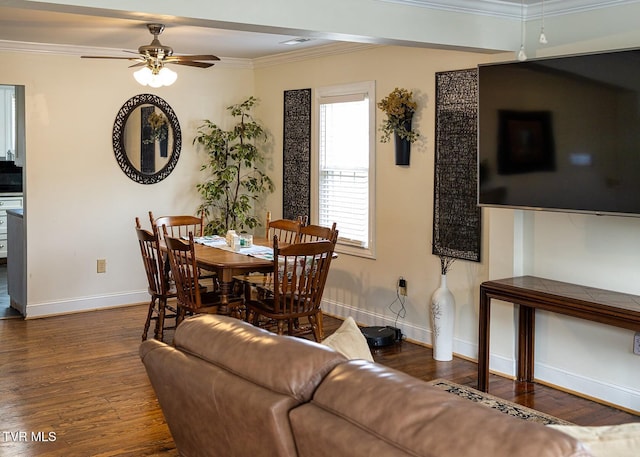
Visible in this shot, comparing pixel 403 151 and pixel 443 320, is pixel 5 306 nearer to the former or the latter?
pixel 403 151

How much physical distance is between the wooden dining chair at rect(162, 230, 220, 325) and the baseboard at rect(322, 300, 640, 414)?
5.21 ft

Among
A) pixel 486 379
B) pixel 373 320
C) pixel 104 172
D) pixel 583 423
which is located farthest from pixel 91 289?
pixel 583 423

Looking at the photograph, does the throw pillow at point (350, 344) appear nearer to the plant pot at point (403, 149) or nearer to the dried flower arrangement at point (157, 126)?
the plant pot at point (403, 149)

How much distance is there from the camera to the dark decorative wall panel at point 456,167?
16.6 ft

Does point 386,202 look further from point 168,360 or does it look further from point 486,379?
point 168,360

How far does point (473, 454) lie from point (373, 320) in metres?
4.70

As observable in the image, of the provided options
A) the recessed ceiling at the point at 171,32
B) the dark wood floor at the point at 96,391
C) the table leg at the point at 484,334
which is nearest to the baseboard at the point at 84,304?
the dark wood floor at the point at 96,391

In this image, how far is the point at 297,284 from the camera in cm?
507

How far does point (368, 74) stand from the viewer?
19.6 ft

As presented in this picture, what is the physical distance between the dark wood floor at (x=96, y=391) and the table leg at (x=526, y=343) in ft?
0.32

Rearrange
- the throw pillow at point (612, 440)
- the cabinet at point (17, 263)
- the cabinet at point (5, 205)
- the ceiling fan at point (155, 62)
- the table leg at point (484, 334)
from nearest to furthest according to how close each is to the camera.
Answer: the throw pillow at point (612, 440), the table leg at point (484, 334), the ceiling fan at point (155, 62), the cabinet at point (17, 263), the cabinet at point (5, 205)

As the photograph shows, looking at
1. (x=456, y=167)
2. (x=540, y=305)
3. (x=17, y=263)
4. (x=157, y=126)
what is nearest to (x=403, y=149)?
(x=456, y=167)

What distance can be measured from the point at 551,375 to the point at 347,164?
2575 millimetres

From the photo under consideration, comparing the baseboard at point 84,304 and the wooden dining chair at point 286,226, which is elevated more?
the wooden dining chair at point 286,226
